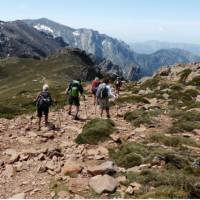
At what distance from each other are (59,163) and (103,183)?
3.09 m

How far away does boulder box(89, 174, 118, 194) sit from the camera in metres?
11.9

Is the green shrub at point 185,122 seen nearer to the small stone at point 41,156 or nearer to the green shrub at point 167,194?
the small stone at point 41,156

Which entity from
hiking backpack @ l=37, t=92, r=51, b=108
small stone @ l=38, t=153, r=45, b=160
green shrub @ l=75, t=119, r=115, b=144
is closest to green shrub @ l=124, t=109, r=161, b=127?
green shrub @ l=75, t=119, r=115, b=144

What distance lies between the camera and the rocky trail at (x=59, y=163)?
1219 cm

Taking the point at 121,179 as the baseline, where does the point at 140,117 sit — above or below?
below

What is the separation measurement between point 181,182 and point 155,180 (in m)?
0.76

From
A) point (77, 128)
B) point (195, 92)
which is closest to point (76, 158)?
point (77, 128)

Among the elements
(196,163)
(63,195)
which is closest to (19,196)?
(63,195)

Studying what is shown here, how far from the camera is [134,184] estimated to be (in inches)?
480

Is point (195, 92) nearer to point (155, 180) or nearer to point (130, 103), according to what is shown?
point (130, 103)

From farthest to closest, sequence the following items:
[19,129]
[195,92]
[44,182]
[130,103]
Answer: [195,92], [130,103], [19,129], [44,182]

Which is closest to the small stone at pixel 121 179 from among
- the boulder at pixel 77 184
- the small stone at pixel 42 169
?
the boulder at pixel 77 184

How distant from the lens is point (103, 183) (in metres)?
12.2

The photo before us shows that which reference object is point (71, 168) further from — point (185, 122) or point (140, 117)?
point (140, 117)
